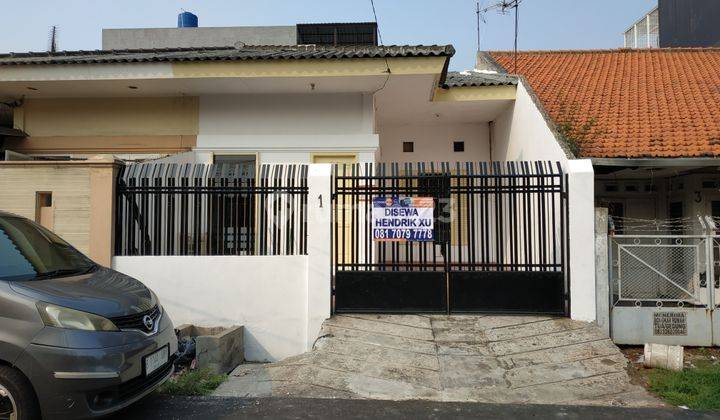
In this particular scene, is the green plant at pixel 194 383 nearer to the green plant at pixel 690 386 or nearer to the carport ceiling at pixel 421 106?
the green plant at pixel 690 386

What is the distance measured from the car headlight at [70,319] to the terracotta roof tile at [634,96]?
6.90m

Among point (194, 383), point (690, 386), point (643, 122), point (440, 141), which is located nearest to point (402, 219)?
point (194, 383)

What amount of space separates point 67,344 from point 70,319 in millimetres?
203

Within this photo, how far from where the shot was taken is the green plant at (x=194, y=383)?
4.84 m

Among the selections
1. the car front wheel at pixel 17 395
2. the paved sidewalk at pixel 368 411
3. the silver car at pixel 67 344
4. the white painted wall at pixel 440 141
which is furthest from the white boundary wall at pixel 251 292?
the white painted wall at pixel 440 141

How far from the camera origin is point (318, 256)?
6410 millimetres

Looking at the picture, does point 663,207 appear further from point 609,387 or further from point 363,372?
point 363,372

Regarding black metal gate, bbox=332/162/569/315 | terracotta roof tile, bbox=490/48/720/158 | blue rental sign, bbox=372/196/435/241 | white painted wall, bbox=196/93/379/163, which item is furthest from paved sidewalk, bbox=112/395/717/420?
white painted wall, bbox=196/93/379/163

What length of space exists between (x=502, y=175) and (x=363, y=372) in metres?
3.21

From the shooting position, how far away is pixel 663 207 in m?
9.66

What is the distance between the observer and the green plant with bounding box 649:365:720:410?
4.46 meters

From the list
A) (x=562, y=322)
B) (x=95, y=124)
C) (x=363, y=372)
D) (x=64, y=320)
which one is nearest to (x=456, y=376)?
(x=363, y=372)

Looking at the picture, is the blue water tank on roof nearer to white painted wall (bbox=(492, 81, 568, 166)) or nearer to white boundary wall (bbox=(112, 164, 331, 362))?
white painted wall (bbox=(492, 81, 568, 166))

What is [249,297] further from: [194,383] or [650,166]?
[650,166]
